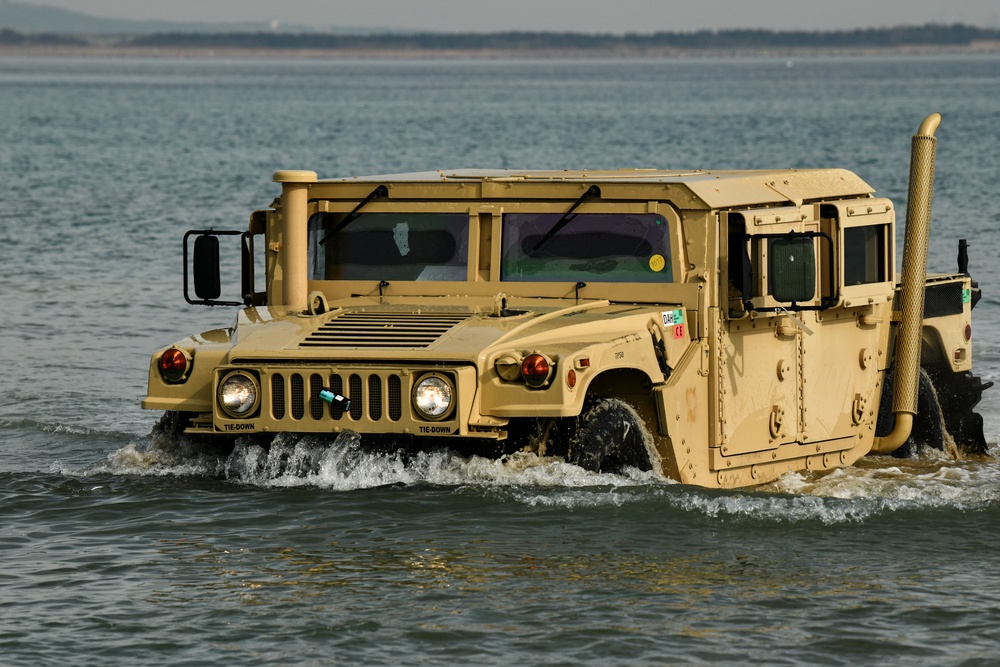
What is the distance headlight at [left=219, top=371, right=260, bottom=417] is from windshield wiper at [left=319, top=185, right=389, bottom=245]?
1.29 metres

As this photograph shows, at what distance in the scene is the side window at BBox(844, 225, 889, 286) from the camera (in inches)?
421

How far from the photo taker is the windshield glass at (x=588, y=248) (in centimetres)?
1007

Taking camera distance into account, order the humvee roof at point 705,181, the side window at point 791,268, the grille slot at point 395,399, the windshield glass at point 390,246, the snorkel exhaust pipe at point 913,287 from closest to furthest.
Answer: the grille slot at point 395,399
the side window at point 791,268
the humvee roof at point 705,181
the windshield glass at point 390,246
the snorkel exhaust pipe at point 913,287

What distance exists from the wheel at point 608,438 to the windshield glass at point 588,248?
747 millimetres

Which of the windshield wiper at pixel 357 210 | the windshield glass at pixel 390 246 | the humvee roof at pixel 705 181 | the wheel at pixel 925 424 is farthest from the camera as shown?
the wheel at pixel 925 424

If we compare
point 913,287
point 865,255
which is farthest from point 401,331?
point 913,287

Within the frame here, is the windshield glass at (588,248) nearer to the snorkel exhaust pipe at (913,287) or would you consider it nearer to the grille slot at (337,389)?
the grille slot at (337,389)

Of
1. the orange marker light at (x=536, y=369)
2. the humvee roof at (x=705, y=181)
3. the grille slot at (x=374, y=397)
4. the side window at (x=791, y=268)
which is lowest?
the grille slot at (x=374, y=397)

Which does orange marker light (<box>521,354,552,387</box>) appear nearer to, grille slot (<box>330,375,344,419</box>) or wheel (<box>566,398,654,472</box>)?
wheel (<box>566,398,654,472</box>)

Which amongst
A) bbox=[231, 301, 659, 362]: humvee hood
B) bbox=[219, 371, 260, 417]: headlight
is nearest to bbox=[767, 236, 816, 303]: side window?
bbox=[231, 301, 659, 362]: humvee hood

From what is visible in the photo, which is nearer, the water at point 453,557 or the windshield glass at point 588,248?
the water at point 453,557

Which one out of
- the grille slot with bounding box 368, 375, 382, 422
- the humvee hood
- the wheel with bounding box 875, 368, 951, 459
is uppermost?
the humvee hood

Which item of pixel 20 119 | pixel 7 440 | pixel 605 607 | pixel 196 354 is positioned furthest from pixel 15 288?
pixel 20 119

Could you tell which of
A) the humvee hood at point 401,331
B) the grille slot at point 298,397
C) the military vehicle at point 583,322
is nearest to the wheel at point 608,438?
the military vehicle at point 583,322
